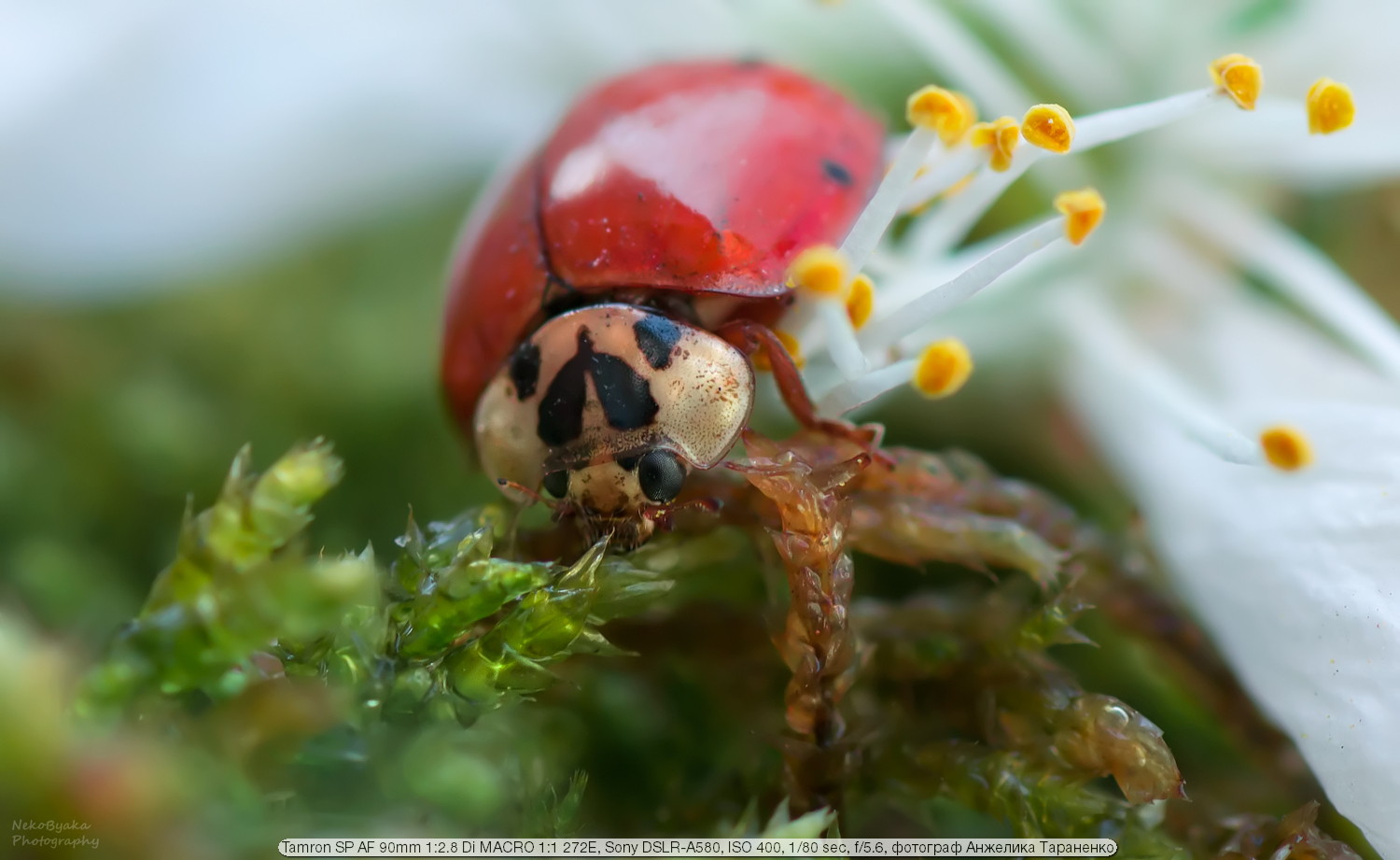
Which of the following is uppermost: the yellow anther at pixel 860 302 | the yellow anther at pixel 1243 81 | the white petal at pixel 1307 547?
the yellow anther at pixel 1243 81

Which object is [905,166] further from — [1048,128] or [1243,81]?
[1243,81]

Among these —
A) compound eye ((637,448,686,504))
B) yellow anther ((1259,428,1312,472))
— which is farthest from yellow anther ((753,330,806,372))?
yellow anther ((1259,428,1312,472))

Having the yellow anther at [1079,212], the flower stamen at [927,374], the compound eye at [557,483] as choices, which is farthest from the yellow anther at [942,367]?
the compound eye at [557,483]

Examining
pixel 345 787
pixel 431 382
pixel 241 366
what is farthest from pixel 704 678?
pixel 241 366

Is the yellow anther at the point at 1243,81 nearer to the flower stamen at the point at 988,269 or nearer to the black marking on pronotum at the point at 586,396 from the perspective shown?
the flower stamen at the point at 988,269

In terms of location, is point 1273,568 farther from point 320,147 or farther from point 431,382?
point 320,147

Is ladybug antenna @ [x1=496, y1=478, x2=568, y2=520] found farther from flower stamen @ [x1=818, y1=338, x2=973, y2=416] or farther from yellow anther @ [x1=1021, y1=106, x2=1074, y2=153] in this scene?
yellow anther @ [x1=1021, y1=106, x2=1074, y2=153]
